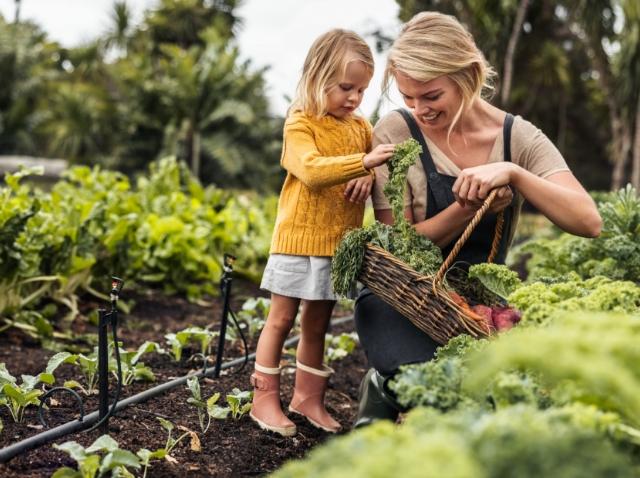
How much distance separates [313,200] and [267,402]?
2.58 ft

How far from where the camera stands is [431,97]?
8.44 ft

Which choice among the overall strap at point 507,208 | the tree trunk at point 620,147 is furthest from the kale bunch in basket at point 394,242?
the tree trunk at point 620,147

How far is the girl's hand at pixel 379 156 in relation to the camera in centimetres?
240

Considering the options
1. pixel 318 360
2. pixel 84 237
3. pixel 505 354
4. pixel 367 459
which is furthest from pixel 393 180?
pixel 84 237

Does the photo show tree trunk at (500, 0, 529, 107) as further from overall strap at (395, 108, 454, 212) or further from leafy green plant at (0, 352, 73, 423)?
leafy green plant at (0, 352, 73, 423)

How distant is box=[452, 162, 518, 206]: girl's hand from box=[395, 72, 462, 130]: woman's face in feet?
1.24

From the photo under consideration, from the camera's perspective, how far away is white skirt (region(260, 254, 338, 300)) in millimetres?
2695

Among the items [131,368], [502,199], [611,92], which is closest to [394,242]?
[502,199]

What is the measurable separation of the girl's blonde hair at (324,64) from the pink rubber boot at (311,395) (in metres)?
1.02

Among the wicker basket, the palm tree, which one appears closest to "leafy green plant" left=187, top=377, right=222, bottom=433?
the wicker basket

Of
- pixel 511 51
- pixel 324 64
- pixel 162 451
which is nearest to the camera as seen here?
pixel 162 451

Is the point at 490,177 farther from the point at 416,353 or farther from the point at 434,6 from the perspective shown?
the point at 434,6

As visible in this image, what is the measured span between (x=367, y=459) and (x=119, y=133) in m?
19.4

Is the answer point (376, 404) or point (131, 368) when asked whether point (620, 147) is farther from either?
point (131, 368)
